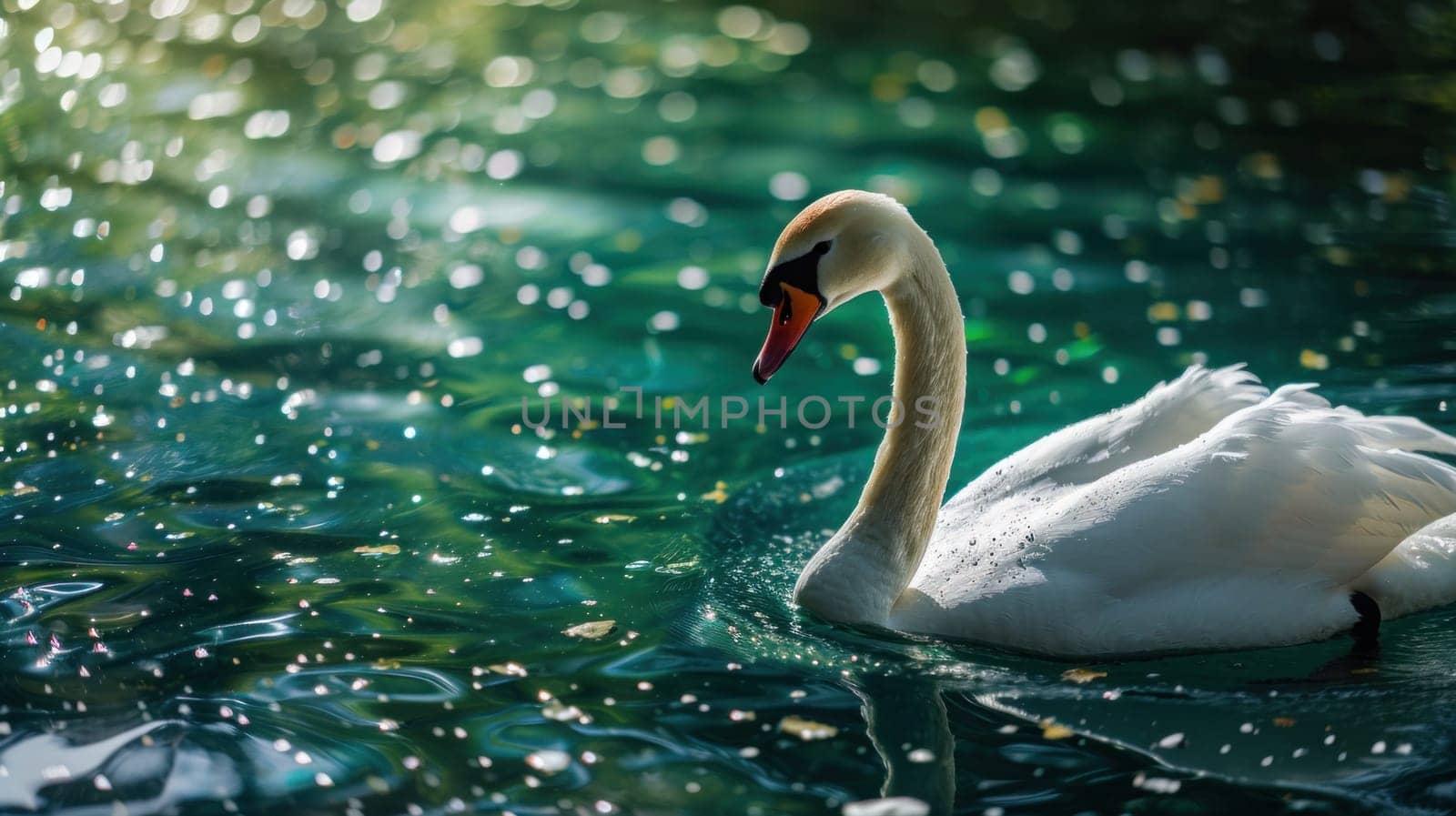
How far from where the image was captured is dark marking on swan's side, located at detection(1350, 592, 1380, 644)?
5.79 m

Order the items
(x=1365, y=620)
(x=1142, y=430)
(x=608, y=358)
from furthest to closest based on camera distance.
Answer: (x=608, y=358), (x=1142, y=430), (x=1365, y=620)

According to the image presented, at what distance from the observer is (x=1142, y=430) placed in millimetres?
6344

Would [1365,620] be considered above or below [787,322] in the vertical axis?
below

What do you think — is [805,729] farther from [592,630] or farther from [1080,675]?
[592,630]

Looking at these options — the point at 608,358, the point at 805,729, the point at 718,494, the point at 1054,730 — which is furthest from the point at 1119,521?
the point at 608,358

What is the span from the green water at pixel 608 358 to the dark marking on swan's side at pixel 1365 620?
0.10 m

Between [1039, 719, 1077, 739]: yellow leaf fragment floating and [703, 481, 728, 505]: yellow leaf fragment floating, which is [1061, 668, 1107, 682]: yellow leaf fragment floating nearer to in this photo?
[1039, 719, 1077, 739]: yellow leaf fragment floating

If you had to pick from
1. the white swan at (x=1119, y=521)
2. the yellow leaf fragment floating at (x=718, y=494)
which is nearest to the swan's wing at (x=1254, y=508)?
the white swan at (x=1119, y=521)

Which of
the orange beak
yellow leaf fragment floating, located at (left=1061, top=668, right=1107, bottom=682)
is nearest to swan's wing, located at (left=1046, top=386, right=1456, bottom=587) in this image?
yellow leaf fragment floating, located at (left=1061, top=668, right=1107, bottom=682)

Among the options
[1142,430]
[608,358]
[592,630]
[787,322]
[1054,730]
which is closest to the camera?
[1054,730]

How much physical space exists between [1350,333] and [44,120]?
386 inches

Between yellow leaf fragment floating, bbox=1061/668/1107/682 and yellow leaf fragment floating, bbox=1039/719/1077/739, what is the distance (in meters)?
0.27

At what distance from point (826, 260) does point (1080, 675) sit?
1718 millimetres

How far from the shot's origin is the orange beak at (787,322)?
5887 mm
